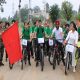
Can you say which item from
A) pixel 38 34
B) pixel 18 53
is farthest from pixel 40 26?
pixel 18 53

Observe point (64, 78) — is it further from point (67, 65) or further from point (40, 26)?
point (40, 26)

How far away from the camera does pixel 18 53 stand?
12.5 meters

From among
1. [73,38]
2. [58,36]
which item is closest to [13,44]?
[58,36]

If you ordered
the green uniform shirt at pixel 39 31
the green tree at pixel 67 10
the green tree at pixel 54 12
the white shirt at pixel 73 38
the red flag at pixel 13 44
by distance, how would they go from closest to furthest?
the white shirt at pixel 73 38, the red flag at pixel 13 44, the green uniform shirt at pixel 39 31, the green tree at pixel 67 10, the green tree at pixel 54 12

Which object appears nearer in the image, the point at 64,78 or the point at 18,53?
the point at 64,78

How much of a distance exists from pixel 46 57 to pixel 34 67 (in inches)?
117

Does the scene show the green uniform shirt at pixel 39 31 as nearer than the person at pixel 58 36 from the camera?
No

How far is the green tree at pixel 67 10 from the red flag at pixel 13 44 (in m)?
32.3

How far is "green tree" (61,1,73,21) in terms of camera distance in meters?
45.1

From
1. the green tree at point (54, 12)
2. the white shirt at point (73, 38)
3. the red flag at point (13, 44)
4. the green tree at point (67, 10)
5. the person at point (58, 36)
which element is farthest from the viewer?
the green tree at point (54, 12)

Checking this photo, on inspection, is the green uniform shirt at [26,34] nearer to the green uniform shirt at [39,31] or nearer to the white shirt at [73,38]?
the green uniform shirt at [39,31]

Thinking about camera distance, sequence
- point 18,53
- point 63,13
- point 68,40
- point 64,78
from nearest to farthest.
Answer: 1. point 64,78
2. point 68,40
3. point 18,53
4. point 63,13

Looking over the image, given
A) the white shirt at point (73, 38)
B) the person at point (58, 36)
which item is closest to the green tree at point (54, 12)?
the person at point (58, 36)

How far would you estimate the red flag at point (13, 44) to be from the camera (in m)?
12.3
